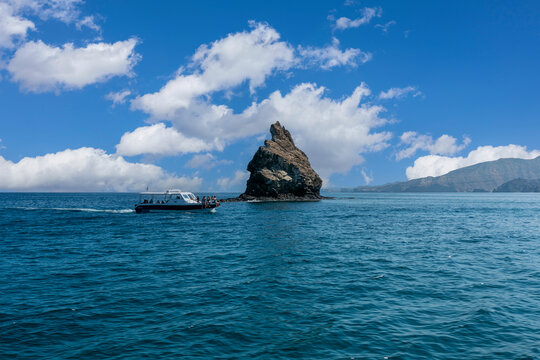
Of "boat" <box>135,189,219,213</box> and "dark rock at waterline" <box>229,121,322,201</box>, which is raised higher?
"dark rock at waterline" <box>229,121,322,201</box>

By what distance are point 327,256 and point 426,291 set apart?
346 inches

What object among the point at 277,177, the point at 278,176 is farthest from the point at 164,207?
the point at 278,176

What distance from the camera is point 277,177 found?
110 m

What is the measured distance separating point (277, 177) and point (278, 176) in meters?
0.47

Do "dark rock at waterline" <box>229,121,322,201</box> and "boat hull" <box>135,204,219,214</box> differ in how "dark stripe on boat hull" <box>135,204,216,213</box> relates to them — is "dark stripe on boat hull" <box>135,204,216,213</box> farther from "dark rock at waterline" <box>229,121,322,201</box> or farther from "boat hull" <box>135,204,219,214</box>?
"dark rock at waterline" <box>229,121,322,201</box>

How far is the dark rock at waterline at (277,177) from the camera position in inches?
4338

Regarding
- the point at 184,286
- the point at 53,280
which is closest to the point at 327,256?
the point at 184,286

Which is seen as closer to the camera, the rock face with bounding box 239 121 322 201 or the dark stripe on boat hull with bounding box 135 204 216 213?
the dark stripe on boat hull with bounding box 135 204 216 213

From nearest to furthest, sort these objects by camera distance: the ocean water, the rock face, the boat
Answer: the ocean water → the boat → the rock face

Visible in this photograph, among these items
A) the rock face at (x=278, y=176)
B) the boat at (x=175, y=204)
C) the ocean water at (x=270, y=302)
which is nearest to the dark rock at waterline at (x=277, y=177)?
the rock face at (x=278, y=176)

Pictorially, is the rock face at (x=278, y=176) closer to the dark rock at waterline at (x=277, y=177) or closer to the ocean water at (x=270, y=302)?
the dark rock at waterline at (x=277, y=177)

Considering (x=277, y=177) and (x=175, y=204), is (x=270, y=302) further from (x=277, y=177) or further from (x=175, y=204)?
(x=277, y=177)

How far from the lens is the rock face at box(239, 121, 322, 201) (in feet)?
361

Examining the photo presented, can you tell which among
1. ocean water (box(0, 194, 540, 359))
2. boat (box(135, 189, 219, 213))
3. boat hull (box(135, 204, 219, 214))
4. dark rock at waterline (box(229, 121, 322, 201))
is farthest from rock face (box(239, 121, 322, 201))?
ocean water (box(0, 194, 540, 359))
